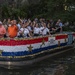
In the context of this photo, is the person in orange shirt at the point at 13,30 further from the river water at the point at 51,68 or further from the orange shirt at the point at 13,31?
the river water at the point at 51,68

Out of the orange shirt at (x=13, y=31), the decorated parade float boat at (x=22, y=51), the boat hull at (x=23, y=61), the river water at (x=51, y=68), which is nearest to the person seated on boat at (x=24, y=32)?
the orange shirt at (x=13, y=31)

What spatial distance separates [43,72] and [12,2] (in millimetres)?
23755

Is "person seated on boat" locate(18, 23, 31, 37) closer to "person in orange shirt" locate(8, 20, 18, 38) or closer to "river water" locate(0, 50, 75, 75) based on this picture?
"person in orange shirt" locate(8, 20, 18, 38)

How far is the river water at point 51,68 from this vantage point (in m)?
14.4

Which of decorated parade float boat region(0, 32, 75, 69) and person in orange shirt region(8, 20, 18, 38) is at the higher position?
person in orange shirt region(8, 20, 18, 38)

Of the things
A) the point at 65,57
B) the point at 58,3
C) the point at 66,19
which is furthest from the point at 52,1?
the point at 65,57

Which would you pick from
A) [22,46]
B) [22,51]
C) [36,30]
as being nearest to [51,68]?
[22,51]

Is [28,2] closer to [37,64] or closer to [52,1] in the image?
[52,1]

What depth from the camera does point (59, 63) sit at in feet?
55.3

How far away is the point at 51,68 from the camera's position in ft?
50.6

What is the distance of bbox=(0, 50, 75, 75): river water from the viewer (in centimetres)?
1442

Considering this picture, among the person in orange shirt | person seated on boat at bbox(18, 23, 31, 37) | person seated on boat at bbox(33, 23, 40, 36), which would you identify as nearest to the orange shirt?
the person in orange shirt

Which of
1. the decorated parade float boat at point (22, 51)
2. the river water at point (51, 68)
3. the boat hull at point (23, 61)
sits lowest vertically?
the river water at point (51, 68)

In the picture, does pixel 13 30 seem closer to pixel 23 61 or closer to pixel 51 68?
pixel 23 61
